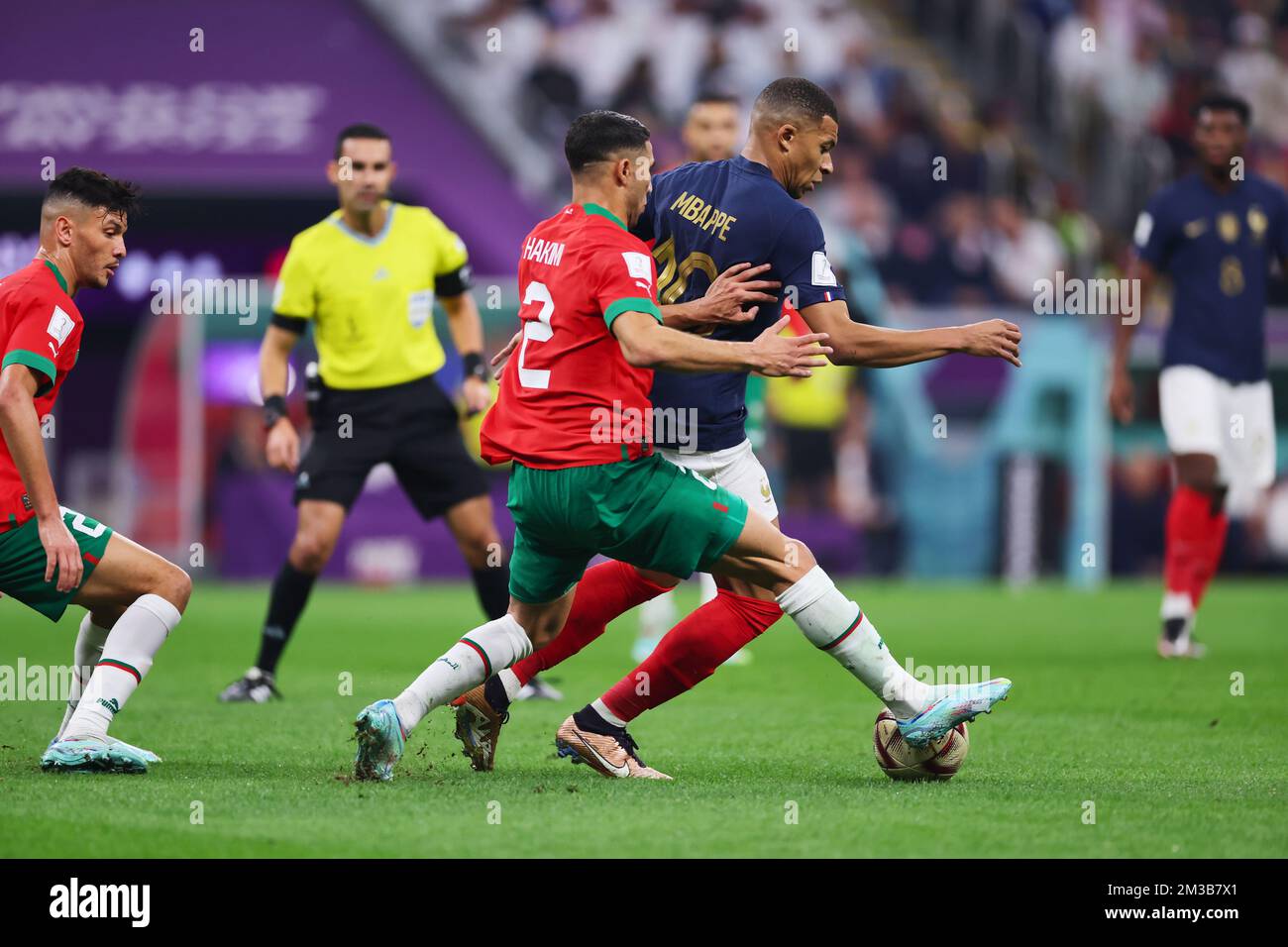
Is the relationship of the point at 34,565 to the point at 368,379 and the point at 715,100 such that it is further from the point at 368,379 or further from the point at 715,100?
the point at 715,100

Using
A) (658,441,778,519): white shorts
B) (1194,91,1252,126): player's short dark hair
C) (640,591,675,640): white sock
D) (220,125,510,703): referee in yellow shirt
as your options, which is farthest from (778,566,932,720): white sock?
(1194,91,1252,126): player's short dark hair

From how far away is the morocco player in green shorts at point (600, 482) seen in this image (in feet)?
18.2

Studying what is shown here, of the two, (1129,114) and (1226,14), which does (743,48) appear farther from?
(1226,14)

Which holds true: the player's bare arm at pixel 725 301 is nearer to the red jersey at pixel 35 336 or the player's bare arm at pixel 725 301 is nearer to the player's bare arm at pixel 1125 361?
the red jersey at pixel 35 336

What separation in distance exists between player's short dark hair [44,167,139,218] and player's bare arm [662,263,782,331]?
75.5 inches

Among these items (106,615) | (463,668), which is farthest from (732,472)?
(106,615)

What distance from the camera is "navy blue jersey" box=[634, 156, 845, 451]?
588 centimetres

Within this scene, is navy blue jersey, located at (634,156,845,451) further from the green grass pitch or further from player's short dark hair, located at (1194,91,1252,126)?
player's short dark hair, located at (1194,91,1252,126)

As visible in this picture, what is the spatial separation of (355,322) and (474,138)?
9.65 m

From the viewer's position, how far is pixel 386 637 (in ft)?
37.1

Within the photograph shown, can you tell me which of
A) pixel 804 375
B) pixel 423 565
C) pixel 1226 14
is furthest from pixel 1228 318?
pixel 1226 14

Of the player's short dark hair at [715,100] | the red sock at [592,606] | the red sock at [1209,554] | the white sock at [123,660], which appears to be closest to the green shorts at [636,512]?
the red sock at [592,606]

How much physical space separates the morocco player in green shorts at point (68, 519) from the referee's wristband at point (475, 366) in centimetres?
261

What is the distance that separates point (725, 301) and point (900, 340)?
58cm
